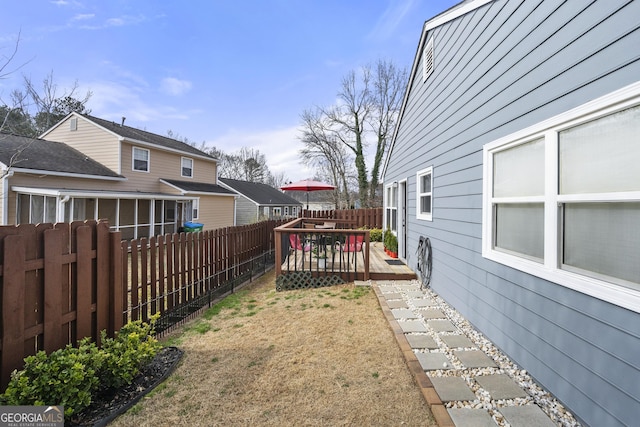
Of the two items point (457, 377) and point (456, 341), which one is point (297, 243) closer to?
point (456, 341)

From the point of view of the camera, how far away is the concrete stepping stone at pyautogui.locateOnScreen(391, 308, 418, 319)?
4.07 m

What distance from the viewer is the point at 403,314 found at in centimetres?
417

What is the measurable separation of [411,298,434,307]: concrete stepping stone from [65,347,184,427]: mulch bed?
3.41 m

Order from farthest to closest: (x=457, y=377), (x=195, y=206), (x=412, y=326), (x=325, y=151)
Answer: (x=325, y=151)
(x=195, y=206)
(x=412, y=326)
(x=457, y=377)

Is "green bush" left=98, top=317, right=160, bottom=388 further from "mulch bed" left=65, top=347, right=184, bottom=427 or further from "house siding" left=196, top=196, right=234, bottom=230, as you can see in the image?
"house siding" left=196, top=196, right=234, bottom=230

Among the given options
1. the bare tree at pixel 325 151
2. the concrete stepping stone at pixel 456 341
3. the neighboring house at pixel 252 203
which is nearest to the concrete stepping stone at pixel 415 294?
the concrete stepping stone at pixel 456 341

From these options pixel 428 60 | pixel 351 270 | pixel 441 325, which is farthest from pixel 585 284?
pixel 428 60

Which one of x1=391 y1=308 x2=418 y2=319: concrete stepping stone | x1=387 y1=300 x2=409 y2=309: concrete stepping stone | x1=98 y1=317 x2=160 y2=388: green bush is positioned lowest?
x1=391 y1=308 x2=418 y2=319: concrete stepping stone

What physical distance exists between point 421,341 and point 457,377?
715 millimetres

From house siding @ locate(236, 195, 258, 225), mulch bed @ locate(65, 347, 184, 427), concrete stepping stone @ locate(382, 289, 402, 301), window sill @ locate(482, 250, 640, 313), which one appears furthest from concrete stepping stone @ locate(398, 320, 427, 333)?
house siding @ locate(236, 195, 258, 225)

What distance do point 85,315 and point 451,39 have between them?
6165mm

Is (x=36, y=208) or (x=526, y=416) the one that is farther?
(x=36, y=208)

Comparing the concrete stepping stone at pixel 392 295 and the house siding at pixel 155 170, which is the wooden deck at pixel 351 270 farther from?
the house siding at pixel 155 170

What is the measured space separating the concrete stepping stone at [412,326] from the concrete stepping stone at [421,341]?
0.58ft
